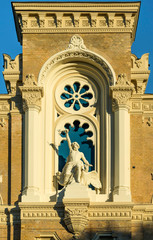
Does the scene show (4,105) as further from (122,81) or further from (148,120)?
(148,120)

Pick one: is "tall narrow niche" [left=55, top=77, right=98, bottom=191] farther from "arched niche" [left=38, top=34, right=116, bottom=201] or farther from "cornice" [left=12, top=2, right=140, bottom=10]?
"cornice" [left=12, top=2, right=140, bottom=10]

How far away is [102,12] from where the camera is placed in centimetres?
4741

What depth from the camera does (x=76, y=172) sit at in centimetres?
4531

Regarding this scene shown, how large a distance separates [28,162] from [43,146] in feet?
3.38

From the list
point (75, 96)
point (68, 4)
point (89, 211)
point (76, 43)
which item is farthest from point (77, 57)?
point (89, 211)

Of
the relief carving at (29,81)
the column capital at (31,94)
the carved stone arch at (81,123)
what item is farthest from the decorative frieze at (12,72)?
the carved stone arch at (81,123)

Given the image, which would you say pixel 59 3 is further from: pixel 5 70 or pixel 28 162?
pixel 28 162

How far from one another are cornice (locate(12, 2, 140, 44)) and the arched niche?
0.88 metres

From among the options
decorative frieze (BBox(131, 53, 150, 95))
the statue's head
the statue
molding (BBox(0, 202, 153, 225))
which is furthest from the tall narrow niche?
molding (BBox(0, 202, 153, 225))

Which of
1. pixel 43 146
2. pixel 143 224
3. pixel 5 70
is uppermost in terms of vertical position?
pixel 5 70

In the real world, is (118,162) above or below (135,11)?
below

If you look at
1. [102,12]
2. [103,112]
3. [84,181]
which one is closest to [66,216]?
[84,181]

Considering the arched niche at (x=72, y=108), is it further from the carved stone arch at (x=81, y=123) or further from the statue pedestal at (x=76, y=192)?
the statue pedestal at (x=76, y=192)

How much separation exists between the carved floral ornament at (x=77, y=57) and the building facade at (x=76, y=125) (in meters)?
0.04
